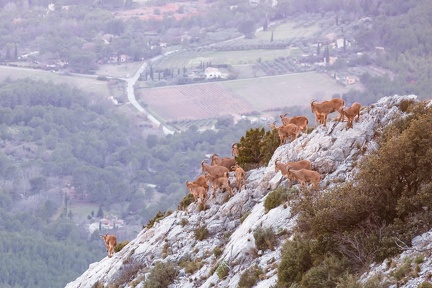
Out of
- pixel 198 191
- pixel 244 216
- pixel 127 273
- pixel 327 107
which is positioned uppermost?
pixel 327 107

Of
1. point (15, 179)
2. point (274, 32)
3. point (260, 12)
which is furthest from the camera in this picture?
point (260, 12)

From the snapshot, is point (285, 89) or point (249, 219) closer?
point (249, 219)

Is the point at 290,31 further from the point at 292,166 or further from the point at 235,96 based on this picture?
the point at 292,166

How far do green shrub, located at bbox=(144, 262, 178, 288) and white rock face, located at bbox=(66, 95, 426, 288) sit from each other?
0.58 ft

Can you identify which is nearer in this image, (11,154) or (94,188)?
(94,188)

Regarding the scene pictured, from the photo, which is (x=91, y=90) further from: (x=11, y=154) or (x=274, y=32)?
(x=274, y=32)

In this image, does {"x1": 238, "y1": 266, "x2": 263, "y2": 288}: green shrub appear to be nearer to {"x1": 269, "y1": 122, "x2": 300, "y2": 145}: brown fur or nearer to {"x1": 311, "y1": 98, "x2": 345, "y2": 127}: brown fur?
{"x1": 311, "y1": 98, "x2": 345, "y2": 127}: brown fur

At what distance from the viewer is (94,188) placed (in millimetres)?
113625

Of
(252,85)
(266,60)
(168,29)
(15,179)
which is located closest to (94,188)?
(15,179)

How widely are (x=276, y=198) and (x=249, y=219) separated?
42.3 inches

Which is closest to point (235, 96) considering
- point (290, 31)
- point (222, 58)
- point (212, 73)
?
point (212, 73)

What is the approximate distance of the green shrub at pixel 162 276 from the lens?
84.3 ft

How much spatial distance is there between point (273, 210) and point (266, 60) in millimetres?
138223

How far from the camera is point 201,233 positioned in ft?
86.8
